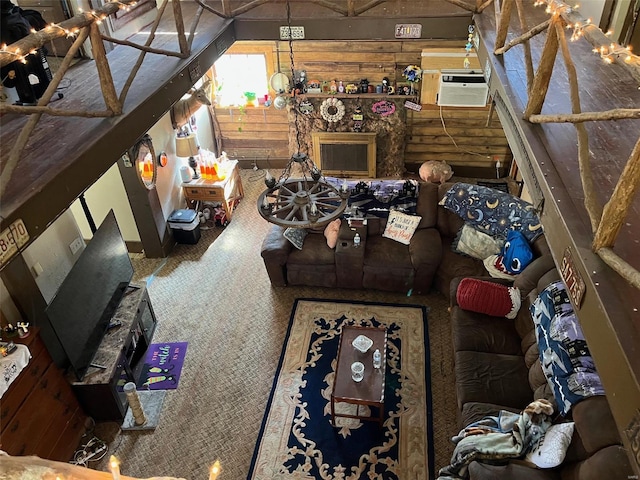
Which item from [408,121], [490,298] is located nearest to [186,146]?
[408,121]

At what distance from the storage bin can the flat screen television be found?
161 centimetres

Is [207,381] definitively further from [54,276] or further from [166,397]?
[54,276]

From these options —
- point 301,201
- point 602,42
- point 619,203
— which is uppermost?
point 602,42

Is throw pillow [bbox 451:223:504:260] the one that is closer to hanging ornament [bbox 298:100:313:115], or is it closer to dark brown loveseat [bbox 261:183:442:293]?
dark brown loveseat [bbox 261:183:442:293]

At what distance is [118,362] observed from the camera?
4.68 meters

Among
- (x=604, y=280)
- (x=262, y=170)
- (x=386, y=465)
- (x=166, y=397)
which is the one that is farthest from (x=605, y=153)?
(x=262, y=170)

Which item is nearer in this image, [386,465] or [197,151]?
[386,465]

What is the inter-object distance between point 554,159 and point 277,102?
5.43 meters

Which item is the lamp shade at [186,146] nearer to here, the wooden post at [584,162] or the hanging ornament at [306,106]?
the hanging ornament at [306,106]

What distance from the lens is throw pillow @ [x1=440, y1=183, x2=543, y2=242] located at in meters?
5.39

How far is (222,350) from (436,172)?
4375 mm

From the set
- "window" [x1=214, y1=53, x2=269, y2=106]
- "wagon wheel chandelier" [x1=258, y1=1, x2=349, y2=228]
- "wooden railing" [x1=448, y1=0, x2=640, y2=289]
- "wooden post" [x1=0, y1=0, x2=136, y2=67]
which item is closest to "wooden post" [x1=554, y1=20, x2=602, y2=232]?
"wooden railing" [x1=448, y1=0, x2=640, y2=289]

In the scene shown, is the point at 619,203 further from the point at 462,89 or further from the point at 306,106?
the point at 306,106

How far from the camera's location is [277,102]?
24.6 ft
